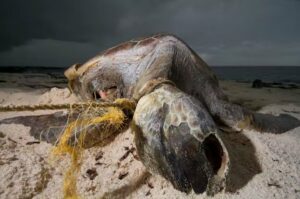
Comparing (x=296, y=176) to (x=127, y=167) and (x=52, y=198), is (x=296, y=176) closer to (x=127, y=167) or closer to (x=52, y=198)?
(x=127, y=167)

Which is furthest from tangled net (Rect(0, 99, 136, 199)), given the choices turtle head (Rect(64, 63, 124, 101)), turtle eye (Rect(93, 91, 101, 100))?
turtle eye (Rect(93, 91, 101, 100))

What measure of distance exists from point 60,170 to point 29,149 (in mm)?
325

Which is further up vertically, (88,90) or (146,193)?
(88,90)

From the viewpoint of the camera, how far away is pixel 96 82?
2.65m

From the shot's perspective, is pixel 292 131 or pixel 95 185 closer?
pixel 95 185

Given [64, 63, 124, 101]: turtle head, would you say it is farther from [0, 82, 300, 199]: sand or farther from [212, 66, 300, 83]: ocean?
[212, 66, 300, 83]: ocean

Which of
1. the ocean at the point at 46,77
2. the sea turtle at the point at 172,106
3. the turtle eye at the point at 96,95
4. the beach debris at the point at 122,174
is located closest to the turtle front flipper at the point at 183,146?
the sea turtle at the point at 172,106

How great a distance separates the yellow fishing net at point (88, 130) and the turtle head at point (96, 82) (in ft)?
2.08

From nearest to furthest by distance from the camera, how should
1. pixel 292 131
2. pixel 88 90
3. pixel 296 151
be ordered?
pixel 296 151 < pixel 292 131 < pixel 88 90

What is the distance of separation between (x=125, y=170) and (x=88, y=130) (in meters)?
0.37

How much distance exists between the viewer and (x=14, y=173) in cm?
142

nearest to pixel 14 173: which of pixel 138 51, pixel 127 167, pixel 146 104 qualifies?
pixel 127 167

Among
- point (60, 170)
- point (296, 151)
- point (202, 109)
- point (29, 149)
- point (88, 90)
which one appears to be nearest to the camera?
point (202, 109)

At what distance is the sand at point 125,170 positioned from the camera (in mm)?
1353
